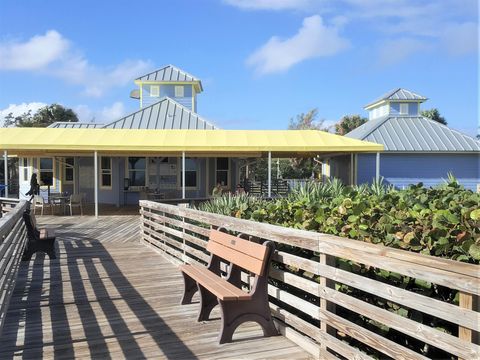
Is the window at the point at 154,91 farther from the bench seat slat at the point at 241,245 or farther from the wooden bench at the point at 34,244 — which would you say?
the bench seat slat at the point at 241,245

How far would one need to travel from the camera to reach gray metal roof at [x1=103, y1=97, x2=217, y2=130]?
71.2ft

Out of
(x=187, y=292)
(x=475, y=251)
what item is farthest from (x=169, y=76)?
(x=475, y=251)

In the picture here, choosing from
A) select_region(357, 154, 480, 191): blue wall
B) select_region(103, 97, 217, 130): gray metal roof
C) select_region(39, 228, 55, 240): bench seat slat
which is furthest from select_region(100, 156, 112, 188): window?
select_region(357, 154, 480, 191): blue wall

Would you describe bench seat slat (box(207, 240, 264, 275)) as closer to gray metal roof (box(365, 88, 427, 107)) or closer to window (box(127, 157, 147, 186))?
window (box(127, 157, 147, 186))

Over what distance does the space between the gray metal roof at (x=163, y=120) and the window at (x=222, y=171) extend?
2094 millimetres

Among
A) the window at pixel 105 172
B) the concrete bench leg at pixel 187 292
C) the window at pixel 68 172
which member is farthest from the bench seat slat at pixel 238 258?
the window at pixel 68 172

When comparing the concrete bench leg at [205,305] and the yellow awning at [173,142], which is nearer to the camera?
the concrete bench leg at [205,305]

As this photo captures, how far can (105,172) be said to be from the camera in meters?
20.3

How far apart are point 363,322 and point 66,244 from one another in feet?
27.1

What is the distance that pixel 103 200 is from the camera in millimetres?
20484

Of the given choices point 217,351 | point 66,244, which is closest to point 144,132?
point 66,244

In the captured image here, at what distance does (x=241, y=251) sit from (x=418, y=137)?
827 inches

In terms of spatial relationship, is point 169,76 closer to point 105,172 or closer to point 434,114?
point 105,172

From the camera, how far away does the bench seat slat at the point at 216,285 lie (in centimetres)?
387
